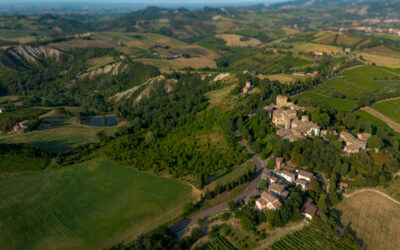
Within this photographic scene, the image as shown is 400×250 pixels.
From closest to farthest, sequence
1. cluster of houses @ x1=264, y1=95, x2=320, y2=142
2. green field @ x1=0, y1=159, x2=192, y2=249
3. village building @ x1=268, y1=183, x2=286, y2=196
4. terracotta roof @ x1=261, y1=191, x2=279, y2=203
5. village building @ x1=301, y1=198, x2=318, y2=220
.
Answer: green field @ x1=0, y1=159, x2=192, y2=249 → village building @ x1=301, y1=198, x2=318, y2=220 → terracotta roof @ x1=261, y1=191, x2=279, y2=203 → village building @ x1=268, y1=183, x2=286, y2=196 → cluster of houses @ x1=264, y1=95, x2=320, y2=142

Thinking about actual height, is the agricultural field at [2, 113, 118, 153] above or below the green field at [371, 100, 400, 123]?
below

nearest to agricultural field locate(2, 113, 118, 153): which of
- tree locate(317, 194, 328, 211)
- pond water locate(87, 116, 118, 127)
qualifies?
pond water locate(87, 116, 118, 127)

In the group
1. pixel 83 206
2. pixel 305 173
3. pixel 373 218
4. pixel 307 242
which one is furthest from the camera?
pixel 305 173

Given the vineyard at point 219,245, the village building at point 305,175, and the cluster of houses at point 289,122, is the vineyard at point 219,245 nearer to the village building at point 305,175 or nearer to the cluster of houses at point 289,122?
the village building at point 305,175

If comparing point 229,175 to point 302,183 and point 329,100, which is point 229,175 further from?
point 329,100

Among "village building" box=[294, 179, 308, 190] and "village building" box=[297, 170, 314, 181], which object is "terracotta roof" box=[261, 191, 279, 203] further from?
"village building" box=[297, 170, 314, 181]

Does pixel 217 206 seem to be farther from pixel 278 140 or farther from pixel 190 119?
pixel 190 119

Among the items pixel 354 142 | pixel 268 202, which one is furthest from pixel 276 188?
pixel 354 142
